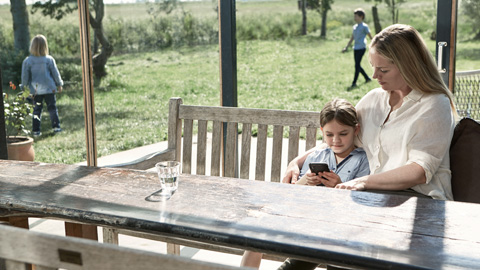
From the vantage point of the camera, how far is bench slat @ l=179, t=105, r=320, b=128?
2.38 metres

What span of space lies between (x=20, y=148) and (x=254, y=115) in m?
2.29

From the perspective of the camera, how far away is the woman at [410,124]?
2.01 meters

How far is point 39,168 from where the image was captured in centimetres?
206

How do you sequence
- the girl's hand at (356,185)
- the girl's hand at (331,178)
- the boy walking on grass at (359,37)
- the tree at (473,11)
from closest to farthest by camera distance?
the girl's hand at (356,185)
the girl's hand at (331,178)
the tree at (473,11)
the boy walking on grass at (359,37)

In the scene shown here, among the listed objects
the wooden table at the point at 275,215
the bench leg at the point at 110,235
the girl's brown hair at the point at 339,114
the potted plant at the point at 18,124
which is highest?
the girl's brown hair at the point at 339,114

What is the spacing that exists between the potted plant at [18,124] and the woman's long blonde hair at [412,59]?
9.42 feet

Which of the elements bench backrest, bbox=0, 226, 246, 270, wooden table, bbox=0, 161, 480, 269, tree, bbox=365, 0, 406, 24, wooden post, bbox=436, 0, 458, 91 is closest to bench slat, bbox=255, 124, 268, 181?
wooden table, bbox=0, 161, 480, 269

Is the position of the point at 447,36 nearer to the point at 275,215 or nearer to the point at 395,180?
the point at 395,180

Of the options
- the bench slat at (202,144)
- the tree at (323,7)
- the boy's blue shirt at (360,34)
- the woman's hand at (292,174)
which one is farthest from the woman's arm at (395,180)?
the tree at (323,7)

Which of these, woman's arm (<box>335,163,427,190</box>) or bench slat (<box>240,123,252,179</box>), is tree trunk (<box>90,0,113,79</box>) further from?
woman's arm (<box>335,163,427,190</box>)

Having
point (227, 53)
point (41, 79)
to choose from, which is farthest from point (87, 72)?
point (227, 53)

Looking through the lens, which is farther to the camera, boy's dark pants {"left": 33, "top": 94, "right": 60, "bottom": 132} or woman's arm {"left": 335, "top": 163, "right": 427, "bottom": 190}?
boy's dark pants {"left": 33, "top": 94, "right": 60, "bottom": 132}

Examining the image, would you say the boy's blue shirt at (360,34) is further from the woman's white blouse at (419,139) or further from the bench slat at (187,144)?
the woman's white blouse at (419,139)

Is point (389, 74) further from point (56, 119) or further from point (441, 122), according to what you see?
point (56, 119)
